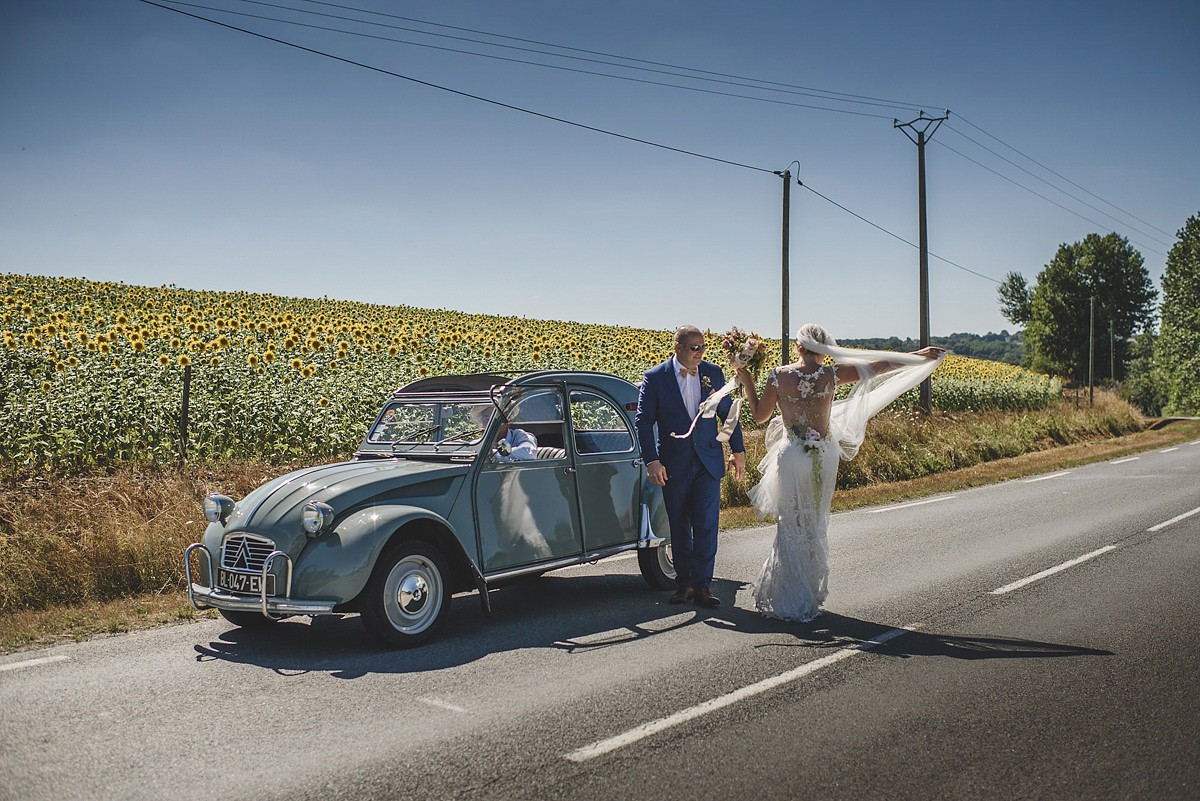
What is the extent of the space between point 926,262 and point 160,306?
20549 mm

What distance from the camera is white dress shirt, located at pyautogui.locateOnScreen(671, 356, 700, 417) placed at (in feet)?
22.8

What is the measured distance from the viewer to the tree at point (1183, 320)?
59375mm

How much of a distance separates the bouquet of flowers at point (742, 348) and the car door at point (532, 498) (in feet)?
4.65

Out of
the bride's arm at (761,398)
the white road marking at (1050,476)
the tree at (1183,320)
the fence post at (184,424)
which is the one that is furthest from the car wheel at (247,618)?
the tree at (1183,320)

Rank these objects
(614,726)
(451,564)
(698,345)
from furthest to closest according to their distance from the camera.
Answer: (698,345) < (451,564) < (614,726)

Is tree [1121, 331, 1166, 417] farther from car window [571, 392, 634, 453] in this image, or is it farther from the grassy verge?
the grassy verge

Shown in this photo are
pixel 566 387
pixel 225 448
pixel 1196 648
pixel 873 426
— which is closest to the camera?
pixel 1196 648

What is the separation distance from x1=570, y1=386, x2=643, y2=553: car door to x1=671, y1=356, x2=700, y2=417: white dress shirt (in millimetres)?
787

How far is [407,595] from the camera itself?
5.86m

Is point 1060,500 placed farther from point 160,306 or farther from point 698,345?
point 160,306

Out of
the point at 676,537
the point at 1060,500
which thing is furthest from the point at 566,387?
the point at 1060,500

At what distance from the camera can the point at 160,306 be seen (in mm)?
21609

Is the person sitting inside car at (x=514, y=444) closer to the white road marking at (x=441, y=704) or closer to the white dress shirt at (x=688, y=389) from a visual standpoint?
the white dress shirt at (x=688, y=389)

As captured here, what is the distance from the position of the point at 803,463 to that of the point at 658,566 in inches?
68.3
